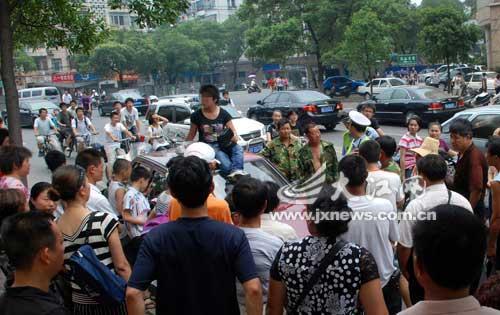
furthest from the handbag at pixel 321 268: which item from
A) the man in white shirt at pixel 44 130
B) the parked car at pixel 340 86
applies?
the parked car at pixel 340 86

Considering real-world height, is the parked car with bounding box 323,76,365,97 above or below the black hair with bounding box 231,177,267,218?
below

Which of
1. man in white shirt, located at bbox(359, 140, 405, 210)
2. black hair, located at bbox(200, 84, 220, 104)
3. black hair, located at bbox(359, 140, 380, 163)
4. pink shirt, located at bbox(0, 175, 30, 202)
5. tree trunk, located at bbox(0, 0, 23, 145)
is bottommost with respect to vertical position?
man in white shirt, located at bbox(359, 140, 405, 210)

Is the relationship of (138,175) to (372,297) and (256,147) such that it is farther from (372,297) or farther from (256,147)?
(256,147)

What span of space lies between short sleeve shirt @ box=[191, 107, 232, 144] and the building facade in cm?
2912

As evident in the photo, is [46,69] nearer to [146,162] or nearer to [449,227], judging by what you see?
[146,162]

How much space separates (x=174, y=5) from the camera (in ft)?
27.6

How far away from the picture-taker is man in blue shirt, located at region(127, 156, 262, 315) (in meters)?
2.85

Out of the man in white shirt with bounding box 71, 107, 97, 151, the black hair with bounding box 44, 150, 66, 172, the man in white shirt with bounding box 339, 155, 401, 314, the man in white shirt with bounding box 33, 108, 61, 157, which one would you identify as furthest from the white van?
the man in white shirt with bounding box 339, 155, 401, 314

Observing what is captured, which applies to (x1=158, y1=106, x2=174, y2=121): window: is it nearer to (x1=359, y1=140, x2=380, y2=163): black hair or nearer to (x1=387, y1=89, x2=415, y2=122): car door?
(x1=387, y1=89, x2=415, y2=122): car door

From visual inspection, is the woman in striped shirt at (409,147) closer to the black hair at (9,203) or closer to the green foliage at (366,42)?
the black hair at (9,203)

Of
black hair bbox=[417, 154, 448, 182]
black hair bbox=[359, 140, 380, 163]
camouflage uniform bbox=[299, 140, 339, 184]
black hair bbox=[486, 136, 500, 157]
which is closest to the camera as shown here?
black hair bbox=[417, 154, 448, 182]

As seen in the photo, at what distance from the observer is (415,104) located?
60.5ft

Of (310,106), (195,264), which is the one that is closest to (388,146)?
(195,264)

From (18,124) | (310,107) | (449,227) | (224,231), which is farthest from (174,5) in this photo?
(310,107)
